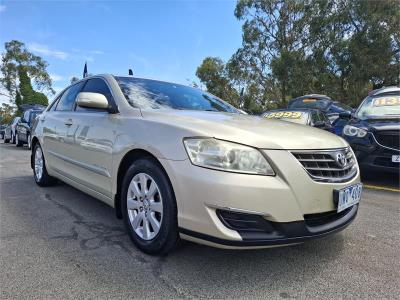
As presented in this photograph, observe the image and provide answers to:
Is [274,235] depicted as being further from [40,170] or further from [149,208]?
[40,170]

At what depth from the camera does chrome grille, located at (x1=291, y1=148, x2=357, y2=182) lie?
2586 millimetres

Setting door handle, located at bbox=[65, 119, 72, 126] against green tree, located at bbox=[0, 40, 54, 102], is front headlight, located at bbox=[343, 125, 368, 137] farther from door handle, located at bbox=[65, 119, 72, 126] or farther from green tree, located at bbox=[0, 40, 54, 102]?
green tree, located at bbox=[0, 40, 54, 102]

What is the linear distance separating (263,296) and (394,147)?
408 cm

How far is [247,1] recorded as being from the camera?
96.2 ft

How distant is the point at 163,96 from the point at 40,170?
282 cm

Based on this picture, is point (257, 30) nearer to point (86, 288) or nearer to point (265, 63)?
point (265, 63)

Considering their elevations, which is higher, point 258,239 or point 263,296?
point 258,239

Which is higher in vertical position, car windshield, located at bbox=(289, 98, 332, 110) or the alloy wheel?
car windshield, located at bbox=(289, 98, 332, 110)

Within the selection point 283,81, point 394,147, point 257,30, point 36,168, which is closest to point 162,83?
point 36,168

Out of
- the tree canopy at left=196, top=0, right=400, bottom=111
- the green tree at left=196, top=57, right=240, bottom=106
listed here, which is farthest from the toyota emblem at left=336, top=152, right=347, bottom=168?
the green tree at left=196, top=57, right=240, bottom=106

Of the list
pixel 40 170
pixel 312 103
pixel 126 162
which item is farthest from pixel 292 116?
pixel 126 162

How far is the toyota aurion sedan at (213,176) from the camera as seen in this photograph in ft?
7.91

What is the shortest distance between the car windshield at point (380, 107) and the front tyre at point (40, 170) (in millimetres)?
5177

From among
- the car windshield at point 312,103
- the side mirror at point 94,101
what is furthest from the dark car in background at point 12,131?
the side mirror at point 94,101
